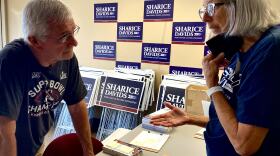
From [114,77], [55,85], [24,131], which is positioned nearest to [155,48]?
[114,77]

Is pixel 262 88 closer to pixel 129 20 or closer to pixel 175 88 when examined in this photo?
pixel 175 88

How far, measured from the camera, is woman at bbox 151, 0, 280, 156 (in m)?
0.69

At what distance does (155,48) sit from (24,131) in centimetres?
184

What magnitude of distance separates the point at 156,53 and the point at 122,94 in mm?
595

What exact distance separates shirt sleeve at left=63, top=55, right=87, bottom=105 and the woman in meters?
0.74

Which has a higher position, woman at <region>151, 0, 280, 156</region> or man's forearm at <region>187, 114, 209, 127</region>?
woman at <region>151, 0, 280, 156</region>

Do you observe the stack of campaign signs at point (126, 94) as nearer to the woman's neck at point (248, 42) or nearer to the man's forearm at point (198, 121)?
the man's forearm at point (198, 121)

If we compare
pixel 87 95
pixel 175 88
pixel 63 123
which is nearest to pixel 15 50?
pixel 175 88

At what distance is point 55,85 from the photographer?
1.20 metres

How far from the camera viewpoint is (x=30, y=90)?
1085 millimetres

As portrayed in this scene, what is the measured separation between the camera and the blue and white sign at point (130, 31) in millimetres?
2783

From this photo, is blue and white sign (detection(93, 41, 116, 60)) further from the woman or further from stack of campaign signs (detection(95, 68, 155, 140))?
the woman

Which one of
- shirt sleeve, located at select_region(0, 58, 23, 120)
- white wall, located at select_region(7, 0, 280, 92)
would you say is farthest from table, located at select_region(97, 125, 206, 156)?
white wall, located at select_region(7, 0, 280, 92)

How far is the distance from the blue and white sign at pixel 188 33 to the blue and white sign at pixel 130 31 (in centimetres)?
41
